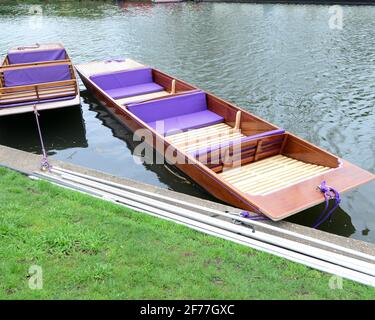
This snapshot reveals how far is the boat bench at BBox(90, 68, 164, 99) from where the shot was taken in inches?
482

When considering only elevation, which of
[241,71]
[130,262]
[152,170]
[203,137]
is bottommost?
[152,170]

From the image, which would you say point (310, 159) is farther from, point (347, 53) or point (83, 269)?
point (347, 53)

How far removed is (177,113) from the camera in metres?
10.3

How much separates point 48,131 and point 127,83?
310 cm

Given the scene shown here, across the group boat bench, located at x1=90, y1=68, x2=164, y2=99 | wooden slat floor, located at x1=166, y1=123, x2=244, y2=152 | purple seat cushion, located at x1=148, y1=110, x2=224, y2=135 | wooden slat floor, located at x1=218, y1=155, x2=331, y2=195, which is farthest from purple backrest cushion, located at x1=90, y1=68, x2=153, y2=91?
wooden slat floor, located at x1=218, y1=155, x2=331, y2=195

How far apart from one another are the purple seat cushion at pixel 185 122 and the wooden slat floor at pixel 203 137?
12 cm

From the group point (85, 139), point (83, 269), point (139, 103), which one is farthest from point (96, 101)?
point (83, 269)

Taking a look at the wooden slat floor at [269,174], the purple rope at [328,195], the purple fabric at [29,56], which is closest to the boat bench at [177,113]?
the wooden slat floor at [269,174]

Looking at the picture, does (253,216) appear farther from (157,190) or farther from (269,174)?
(157,190)

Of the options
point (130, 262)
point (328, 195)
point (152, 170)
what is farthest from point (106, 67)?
point (130, 262)

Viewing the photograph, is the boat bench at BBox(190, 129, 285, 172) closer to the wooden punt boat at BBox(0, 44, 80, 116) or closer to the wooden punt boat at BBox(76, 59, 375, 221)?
the wooden punt boat at BBox(76, 59, 375, 221)

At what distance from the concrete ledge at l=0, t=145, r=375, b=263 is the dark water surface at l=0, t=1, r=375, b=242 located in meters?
1.16

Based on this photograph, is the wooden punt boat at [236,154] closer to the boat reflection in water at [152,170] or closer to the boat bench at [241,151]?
the boat bench at [241,151]

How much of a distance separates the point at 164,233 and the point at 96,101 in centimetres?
880
